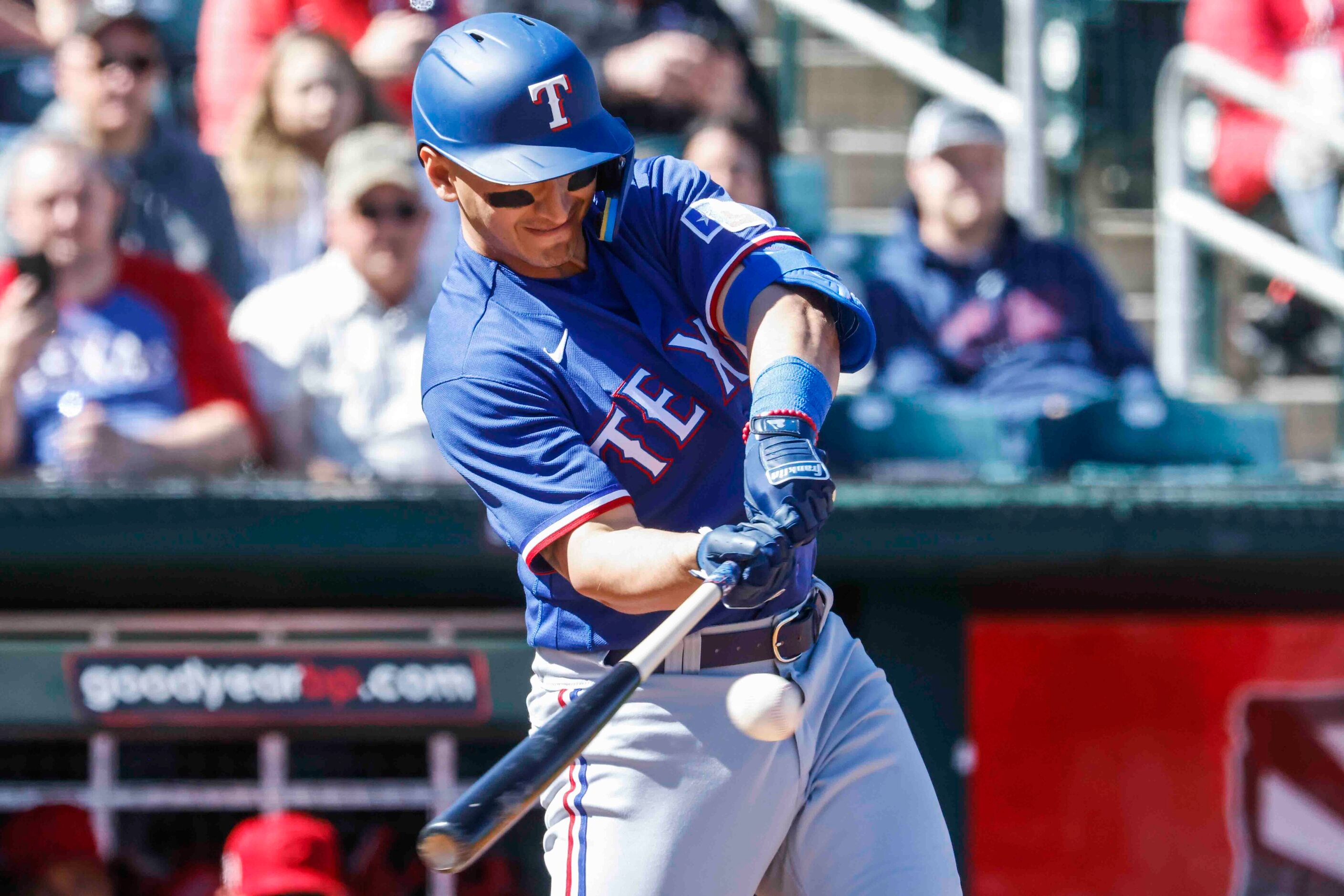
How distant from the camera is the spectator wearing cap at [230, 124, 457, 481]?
11.4ft

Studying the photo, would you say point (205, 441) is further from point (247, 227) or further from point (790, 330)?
point (790, 330)

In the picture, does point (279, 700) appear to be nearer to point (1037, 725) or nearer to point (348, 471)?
point (348, 471)

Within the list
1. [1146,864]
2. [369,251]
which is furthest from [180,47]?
[1146,864]

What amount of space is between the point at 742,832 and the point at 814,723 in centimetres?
16

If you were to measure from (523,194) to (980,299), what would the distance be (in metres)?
2.29

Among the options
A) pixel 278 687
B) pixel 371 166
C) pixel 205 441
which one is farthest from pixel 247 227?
pixel 278 687

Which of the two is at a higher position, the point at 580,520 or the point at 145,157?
the point at 145,157

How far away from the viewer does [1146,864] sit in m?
3.54

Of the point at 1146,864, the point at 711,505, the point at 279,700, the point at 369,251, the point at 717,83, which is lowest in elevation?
the point at 1146,864

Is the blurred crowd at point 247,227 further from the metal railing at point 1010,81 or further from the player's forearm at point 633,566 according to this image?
the player's forearm at point 633,566

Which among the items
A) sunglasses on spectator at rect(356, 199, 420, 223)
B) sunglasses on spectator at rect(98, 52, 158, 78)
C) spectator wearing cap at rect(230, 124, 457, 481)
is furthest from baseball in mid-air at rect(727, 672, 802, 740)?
sunglasses on spectator at rect(98, 52, 158, 78)

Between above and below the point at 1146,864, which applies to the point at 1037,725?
above

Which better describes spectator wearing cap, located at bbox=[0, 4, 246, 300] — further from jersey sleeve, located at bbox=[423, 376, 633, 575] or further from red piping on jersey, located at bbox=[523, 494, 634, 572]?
red piping on jersey, located at bbox=[523, 494, 634, 572]

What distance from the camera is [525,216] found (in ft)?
6.25
